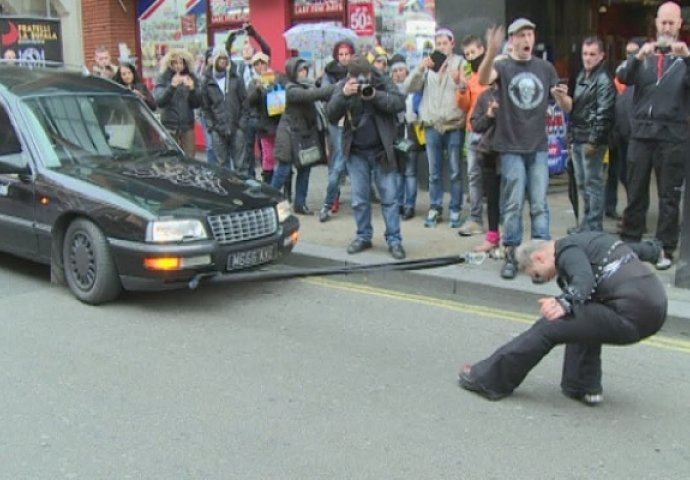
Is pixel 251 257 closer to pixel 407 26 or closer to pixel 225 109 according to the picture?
pixel 225 109

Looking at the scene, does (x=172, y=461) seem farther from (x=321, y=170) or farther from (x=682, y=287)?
(x=321, y=170)

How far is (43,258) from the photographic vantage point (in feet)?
21.8

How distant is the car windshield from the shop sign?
5441 millimetres

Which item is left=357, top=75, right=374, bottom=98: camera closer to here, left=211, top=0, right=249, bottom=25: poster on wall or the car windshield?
the car windshield

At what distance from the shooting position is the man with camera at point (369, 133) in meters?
7.03

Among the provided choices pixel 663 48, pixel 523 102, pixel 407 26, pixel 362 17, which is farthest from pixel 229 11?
pixel 663 48

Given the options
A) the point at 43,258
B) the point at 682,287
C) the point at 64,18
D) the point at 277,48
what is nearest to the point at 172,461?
the point at 43,258

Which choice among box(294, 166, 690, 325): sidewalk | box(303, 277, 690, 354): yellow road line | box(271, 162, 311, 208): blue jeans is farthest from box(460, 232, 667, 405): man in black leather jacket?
box(271, 162, 311, 208): blue jeans

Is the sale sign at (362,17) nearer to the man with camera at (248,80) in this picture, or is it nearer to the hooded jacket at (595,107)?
the man with camera at (248,80)

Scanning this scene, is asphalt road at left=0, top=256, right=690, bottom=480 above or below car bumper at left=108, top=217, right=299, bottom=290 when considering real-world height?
below

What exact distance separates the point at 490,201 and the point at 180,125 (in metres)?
4.60

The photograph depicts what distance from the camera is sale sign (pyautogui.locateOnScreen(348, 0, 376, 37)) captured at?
1180cm

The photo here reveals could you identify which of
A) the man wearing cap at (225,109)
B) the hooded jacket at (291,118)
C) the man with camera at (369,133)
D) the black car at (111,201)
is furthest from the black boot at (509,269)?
the man wearing cap at (225,109)

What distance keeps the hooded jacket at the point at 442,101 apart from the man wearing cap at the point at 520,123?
65.3 inches
